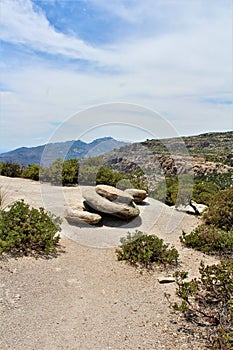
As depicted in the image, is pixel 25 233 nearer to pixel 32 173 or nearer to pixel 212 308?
pixel 212 308

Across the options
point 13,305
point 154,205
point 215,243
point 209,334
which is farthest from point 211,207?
point 13,305

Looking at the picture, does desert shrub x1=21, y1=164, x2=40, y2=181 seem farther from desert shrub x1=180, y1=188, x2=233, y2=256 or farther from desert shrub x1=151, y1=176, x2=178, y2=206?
desert shrub x1=180, y1=188, x2=233, y2=256

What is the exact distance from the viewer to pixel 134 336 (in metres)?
3.95

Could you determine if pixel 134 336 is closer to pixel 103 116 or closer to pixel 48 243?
pixel 48 243

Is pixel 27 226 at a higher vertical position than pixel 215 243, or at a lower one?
higher

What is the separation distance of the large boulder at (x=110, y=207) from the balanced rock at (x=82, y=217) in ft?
0.89

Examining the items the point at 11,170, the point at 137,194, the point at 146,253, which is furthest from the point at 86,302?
the point at 11,170

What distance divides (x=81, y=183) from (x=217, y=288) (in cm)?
876

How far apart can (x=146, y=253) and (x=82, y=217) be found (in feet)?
7.84

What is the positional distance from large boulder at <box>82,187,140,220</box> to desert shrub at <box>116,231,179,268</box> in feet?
5.94

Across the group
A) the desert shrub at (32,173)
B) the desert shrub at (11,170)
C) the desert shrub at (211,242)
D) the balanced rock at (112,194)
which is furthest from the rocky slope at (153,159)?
the desert shrub at (11,170)

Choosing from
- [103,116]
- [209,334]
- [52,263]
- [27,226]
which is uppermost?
[103,116]

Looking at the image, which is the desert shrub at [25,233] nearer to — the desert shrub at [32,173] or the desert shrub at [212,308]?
the desert shrub at [212,308]

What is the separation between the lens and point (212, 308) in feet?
14.9
